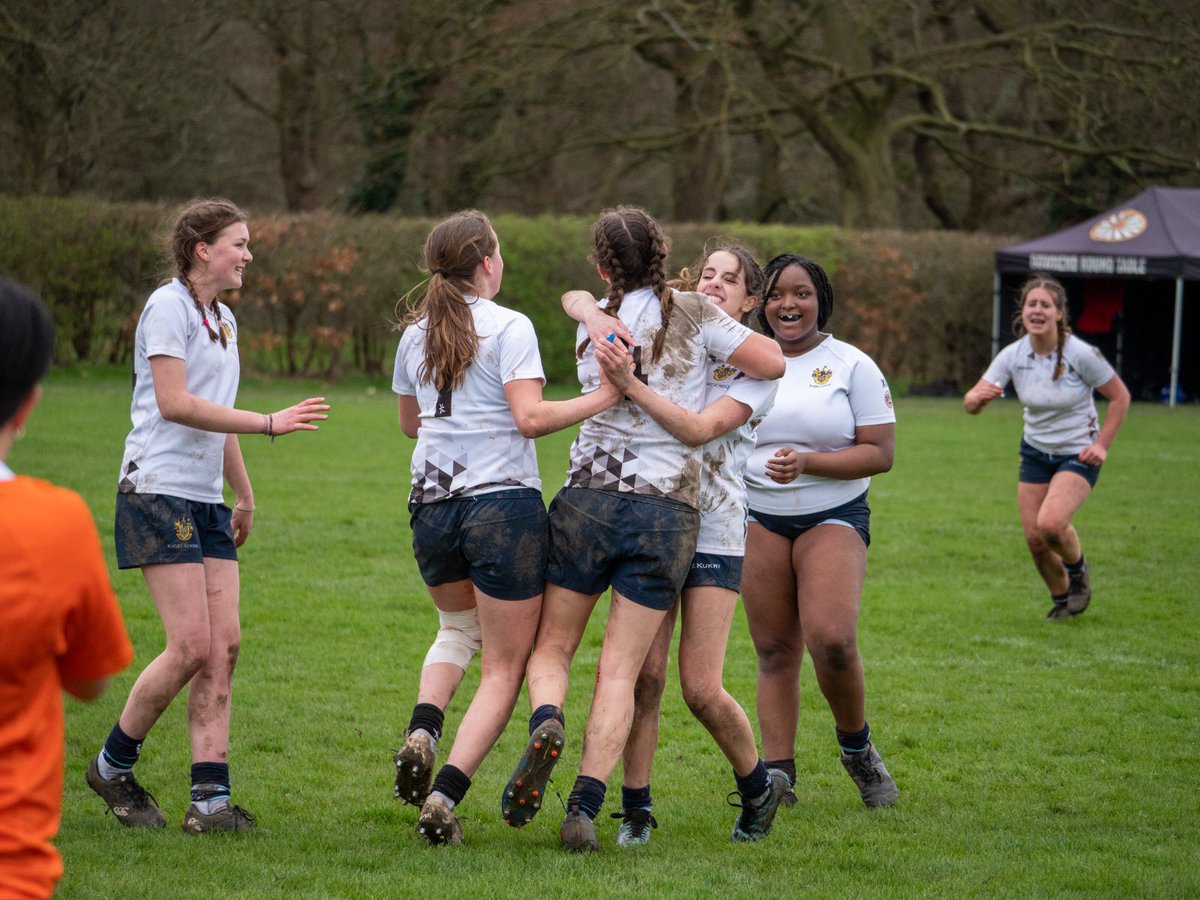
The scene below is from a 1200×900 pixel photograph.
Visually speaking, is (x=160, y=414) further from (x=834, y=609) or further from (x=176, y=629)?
(x=834, y=609)

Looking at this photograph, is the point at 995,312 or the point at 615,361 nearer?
the point at 615,361

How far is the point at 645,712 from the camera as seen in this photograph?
4602 mm

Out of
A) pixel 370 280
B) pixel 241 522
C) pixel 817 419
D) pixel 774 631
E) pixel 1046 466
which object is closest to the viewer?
pixel 241 522

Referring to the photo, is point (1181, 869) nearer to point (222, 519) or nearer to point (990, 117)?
point (222, 519)

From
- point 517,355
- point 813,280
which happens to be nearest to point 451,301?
point 517,355

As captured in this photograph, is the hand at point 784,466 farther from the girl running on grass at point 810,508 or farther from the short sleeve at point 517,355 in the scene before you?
the short sleeve at point 517,355

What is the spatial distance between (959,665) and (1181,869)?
3.00 meters

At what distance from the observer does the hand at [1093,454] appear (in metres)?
8.18

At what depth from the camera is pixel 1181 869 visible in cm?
436

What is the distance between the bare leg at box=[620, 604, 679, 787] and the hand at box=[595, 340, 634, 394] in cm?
89

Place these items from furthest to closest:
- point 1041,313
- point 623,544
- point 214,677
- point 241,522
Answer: point 1041,313
point 241,522
point 214,677
point 623,544

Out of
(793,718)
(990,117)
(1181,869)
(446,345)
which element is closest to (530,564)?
(446,345)

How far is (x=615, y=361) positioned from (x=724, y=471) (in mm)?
600

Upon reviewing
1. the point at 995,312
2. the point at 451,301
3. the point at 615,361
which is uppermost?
the point at 995,312
